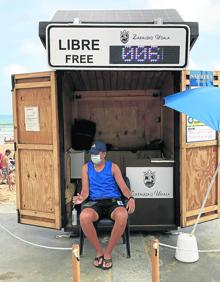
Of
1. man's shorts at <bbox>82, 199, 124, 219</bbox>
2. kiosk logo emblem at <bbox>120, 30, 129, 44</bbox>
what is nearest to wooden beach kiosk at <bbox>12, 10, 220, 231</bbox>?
kiosk logo emblem at <bbox>120, 30, 129, 44</bbox>

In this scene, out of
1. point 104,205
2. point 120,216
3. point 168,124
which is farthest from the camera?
point 168,124

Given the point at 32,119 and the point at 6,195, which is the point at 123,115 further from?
the point at 6,195

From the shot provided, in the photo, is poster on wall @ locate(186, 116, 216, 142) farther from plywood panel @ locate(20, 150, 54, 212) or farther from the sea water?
the sea water

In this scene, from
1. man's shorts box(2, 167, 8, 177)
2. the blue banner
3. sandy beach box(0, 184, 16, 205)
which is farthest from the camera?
man's shorts box(2, 167, 8, 177)

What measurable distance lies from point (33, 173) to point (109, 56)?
1.76 metres

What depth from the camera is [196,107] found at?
331 cm

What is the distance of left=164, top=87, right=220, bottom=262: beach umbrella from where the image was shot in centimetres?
310

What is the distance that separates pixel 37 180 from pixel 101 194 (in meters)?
0.90

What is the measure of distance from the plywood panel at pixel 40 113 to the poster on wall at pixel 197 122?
1.69m

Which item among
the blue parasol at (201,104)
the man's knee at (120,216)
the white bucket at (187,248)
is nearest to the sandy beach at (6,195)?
the man's knee at (120,216)

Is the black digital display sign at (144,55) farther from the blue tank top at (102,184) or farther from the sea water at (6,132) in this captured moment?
the sea water at (6,132)

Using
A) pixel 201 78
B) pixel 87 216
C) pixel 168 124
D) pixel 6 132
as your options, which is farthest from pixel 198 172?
pixel 6 132

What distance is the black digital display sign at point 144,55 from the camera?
377cm

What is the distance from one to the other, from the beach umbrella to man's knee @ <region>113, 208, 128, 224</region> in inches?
26.1
